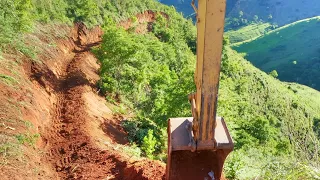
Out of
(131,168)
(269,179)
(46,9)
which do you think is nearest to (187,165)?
(269,179)

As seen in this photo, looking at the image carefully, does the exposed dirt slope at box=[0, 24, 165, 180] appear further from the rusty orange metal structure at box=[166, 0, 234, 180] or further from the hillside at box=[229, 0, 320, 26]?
the hillside at box=[229, 0, 320, 26]

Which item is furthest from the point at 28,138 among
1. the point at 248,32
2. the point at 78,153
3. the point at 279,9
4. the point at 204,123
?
the point at 279,9

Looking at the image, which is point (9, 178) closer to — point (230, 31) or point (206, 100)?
point (206, 100)

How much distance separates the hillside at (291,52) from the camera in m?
78.8

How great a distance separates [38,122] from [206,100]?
24.4 feet

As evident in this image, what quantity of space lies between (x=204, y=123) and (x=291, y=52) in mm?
95951

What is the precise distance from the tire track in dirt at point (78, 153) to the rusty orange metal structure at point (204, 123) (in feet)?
6.08

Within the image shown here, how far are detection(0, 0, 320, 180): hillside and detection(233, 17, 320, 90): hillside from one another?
64915 millimetres

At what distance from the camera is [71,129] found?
9.90m

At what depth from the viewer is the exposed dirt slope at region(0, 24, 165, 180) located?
7465 millimetres

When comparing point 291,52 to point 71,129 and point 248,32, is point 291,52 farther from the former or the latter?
point 71,129

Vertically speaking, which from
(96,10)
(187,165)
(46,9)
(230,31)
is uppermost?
(230,31)

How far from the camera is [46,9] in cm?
2131

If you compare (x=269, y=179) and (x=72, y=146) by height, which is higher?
(x=72, y=146)
